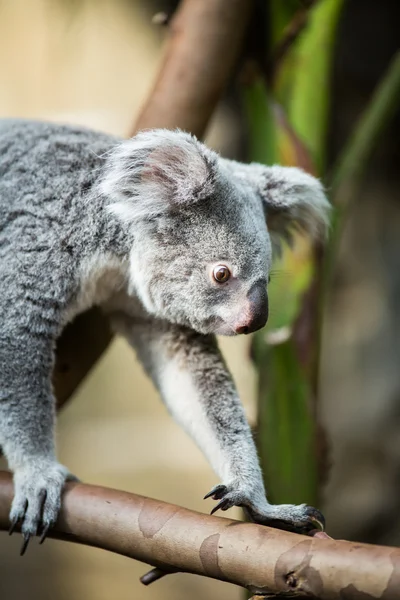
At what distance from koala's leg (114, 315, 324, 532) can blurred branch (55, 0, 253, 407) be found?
0.21m

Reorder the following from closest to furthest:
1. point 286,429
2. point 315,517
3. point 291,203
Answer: point 315,517 → point 291,203 → point 286,429

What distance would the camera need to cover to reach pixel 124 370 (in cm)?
452

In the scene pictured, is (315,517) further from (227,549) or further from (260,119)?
(260,119)

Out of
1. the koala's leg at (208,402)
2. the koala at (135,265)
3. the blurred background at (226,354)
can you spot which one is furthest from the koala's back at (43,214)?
the blurred background at (226,354)

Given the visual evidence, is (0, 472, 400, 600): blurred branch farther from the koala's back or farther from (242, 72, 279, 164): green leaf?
(242, 72, 279, 164): green leaf

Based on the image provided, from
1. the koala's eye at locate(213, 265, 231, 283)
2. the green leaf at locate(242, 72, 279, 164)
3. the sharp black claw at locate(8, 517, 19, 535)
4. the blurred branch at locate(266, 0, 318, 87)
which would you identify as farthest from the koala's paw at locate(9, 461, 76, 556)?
the blurred branch at locate(266, 0, 318, 87)

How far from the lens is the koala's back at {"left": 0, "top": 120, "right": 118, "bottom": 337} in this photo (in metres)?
1.88

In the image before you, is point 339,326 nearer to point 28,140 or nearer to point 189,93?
point 189,93

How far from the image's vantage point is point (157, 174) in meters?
1.88

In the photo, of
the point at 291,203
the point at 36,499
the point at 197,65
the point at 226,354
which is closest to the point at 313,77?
the point at 197,65

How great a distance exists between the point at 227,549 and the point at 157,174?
0.95 m

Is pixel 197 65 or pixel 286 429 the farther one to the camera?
pixel 197 65

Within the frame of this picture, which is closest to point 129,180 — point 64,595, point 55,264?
point 55,264

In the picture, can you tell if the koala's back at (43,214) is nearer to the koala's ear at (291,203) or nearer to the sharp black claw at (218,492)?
the koala's ear at (291,203)
